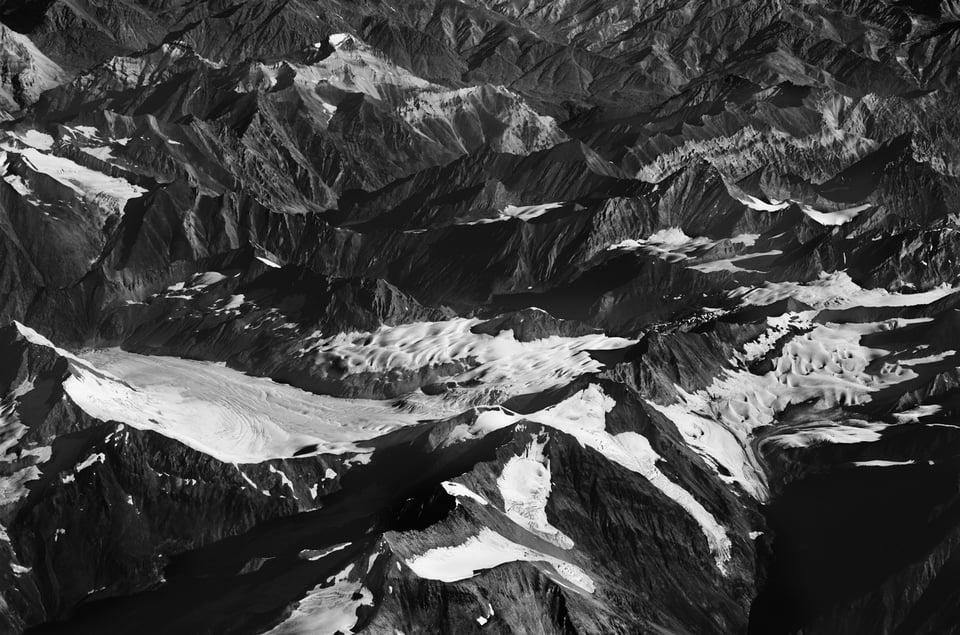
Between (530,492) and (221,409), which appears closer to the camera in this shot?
(530,492)

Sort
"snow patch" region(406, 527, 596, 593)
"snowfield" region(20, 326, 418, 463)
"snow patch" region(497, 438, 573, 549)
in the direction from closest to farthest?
"snow patch" region(406, 527, 596, 593), "snow patch" region(497, 438, 573, 549), "snowfield" region(20, 326, 418, 463)

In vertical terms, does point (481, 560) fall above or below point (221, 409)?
above

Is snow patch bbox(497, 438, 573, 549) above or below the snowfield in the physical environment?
above

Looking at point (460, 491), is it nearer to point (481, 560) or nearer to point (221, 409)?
point (481, 560)

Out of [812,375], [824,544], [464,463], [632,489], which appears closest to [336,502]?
[464,463]

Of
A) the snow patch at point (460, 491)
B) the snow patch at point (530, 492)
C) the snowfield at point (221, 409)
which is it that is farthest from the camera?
the snowfield at point (221, 409)

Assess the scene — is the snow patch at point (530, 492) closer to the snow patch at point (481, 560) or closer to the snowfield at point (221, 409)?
the snow patch at point (481, 560)

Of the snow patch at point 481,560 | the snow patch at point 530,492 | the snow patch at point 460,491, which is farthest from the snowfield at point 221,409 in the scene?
the snow patch at point 481,560

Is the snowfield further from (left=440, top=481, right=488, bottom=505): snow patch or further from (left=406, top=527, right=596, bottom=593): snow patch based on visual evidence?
(left=406, top=527, right=596, bottom=593): snow patch

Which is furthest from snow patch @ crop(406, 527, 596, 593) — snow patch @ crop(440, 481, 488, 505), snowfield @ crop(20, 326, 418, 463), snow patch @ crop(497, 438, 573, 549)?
snowfield @ crop(20, 326, 418, 463)

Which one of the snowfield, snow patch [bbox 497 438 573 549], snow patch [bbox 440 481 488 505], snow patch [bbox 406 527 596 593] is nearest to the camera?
snow patch [bbox 406 527 596 593]

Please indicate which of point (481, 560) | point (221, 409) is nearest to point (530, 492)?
point (481, 560)
